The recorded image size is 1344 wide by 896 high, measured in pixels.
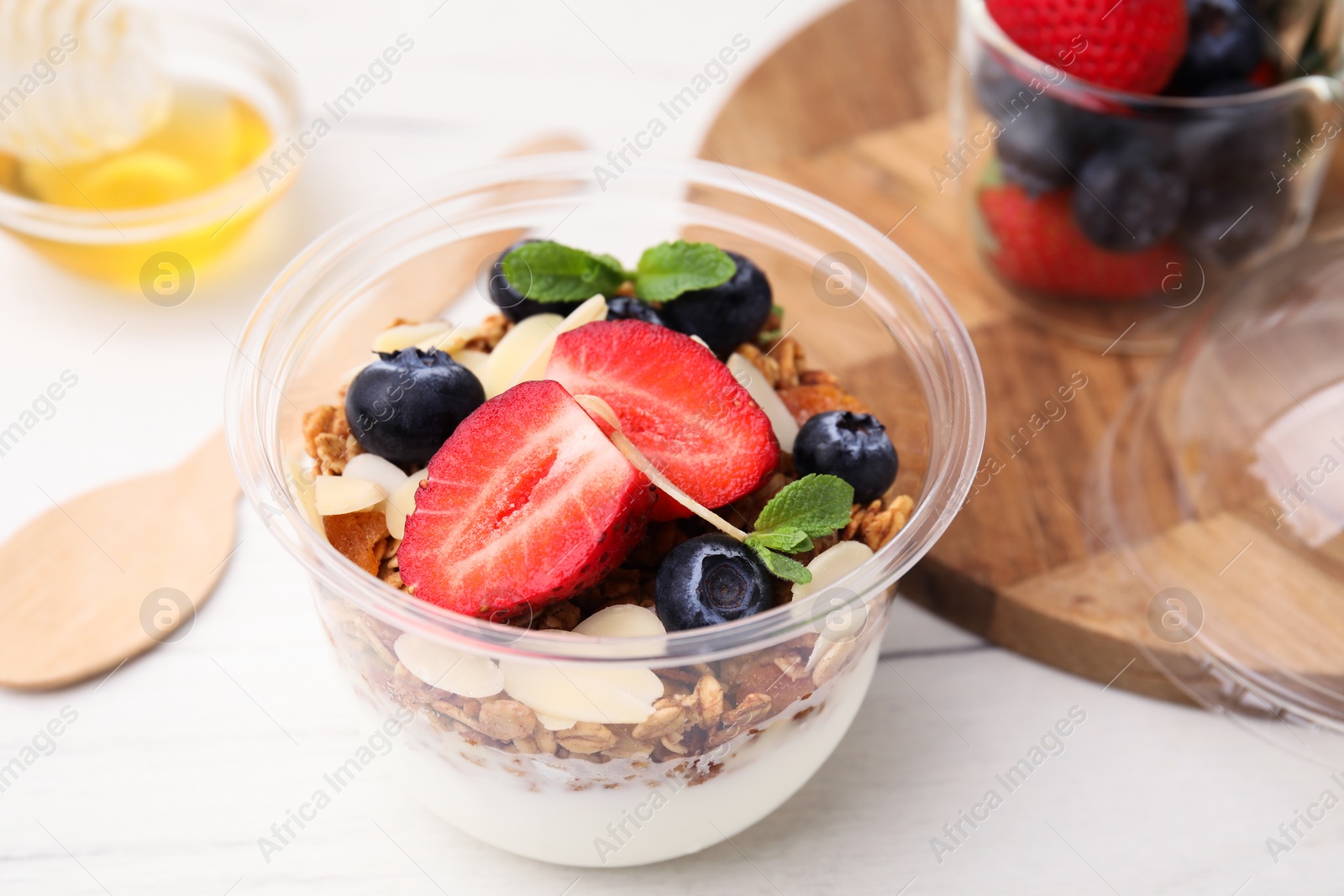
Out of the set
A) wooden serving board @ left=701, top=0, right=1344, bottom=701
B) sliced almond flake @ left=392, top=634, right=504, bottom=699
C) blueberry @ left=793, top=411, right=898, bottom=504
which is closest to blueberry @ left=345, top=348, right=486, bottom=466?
sliced almond flake @ left=392, top=634, right=504, bottom=699

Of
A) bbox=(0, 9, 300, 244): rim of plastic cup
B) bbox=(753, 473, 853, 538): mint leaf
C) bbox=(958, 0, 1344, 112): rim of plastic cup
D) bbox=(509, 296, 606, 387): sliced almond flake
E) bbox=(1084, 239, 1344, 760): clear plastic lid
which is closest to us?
bbox=(753, 473, 853, 538): mint leaf

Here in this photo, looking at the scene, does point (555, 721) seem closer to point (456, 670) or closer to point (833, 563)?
point (456, 670)

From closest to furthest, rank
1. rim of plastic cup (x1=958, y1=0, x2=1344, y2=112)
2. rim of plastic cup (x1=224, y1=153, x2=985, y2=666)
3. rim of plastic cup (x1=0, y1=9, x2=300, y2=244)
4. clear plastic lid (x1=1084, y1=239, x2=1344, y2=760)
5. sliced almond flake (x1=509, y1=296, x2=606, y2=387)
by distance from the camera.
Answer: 1. rim of plastic cup (x1=224, y1=153, x2=985, y2=666)
2. sliced almond flake (x1=509, y1=296, x2=606, y2=387)
3. clear plastic lid (x1=1084, y1=239, x2=1344, y2=760)
4. rim of plastic cup (x1=958, y1=0, x2=1344, y2=112)
5. rim of plastic cup (x1=0, y1=9, x2=300, y2=244)

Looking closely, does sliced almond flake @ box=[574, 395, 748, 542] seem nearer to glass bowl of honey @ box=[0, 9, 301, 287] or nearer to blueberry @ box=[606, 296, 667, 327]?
blueberry @ box=[606, 296, 667, 327]

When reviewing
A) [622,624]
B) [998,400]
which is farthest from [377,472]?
[998,400]

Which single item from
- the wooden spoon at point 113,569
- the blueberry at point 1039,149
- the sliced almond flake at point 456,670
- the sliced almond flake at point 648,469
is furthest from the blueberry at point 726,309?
the wooden spoon at point 113,569
